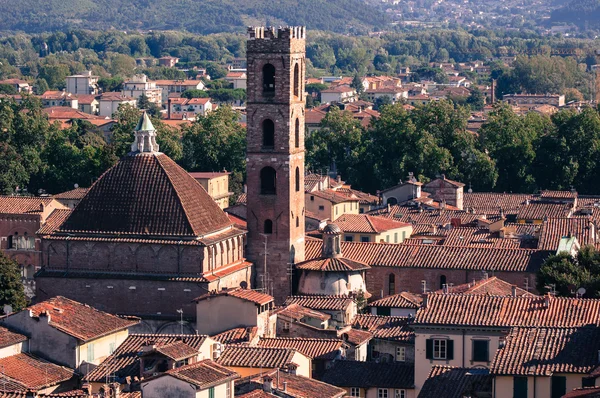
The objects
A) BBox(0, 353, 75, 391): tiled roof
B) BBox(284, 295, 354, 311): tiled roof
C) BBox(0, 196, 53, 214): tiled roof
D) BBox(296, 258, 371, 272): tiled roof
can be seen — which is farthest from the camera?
BBox(0, 196, 53, 214): tiled roof

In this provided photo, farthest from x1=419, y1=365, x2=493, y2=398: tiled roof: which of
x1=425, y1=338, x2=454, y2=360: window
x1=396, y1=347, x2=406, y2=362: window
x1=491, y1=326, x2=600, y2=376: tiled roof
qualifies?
x1=396, y1=347, x2=406, y2=362: window

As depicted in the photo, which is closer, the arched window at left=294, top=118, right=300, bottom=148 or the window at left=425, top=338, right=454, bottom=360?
the window at left=425, top=338, right=454, bottom=360

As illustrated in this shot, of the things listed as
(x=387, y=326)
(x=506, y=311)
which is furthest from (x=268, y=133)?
(x=506, y=311)

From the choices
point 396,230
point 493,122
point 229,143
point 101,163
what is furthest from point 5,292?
point 493,122

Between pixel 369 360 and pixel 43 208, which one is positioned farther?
pixel 43 208

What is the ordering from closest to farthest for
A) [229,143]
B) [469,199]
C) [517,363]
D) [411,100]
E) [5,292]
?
[517,363], [5,292], [469,199], [229,143], [411,100]

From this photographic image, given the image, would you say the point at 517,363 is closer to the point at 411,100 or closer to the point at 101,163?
the point at 101,163

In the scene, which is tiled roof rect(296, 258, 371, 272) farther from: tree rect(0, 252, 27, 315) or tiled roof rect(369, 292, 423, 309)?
tree rect(0, 252, 27, 315)

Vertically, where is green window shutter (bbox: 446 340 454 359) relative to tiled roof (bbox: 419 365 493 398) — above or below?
below
